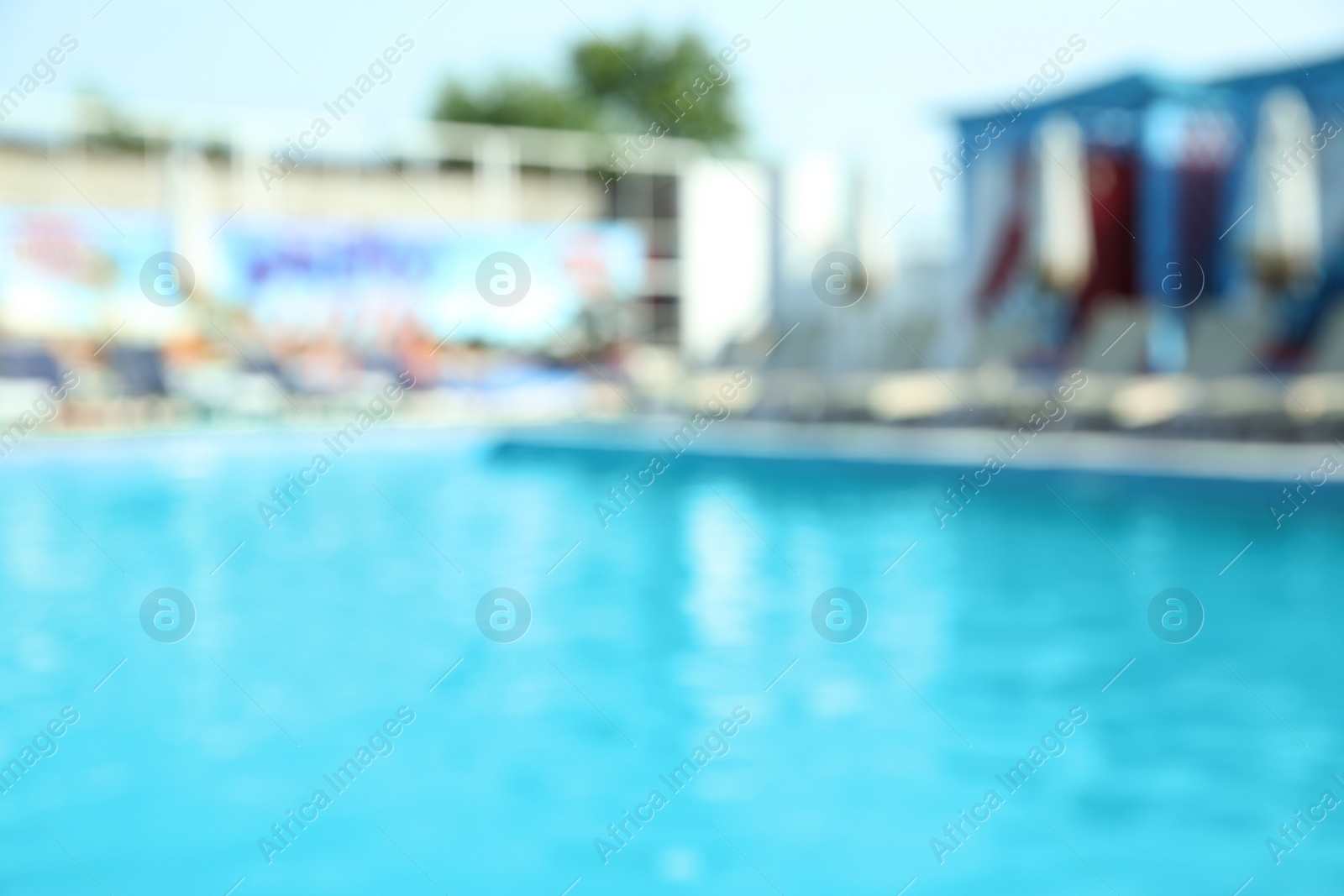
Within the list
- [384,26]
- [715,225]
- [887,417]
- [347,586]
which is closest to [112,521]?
[347,586]

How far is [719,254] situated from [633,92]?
78.8ft

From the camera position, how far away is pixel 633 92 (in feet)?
142

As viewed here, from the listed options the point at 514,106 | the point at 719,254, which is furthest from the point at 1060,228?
the point at 514,106

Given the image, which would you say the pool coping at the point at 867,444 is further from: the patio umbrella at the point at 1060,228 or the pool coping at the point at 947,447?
the patio umbrella at the point at 1060,228

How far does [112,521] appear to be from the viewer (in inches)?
366

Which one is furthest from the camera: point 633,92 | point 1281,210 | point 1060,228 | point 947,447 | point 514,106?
point 633,92

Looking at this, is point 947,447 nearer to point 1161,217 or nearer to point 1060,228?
point 1060,228

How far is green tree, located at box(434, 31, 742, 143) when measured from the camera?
40.7 meters

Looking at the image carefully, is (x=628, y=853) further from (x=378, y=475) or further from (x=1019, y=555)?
(x=378, y=475)

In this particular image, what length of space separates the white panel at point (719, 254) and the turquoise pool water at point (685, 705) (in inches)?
465

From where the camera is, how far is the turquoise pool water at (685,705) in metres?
3.51

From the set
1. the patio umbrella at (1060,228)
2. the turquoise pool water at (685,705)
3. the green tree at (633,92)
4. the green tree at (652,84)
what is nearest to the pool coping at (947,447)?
the turquoise pool water at (685,705)

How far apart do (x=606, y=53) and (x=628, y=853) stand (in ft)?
136

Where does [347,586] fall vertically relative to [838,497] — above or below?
below
